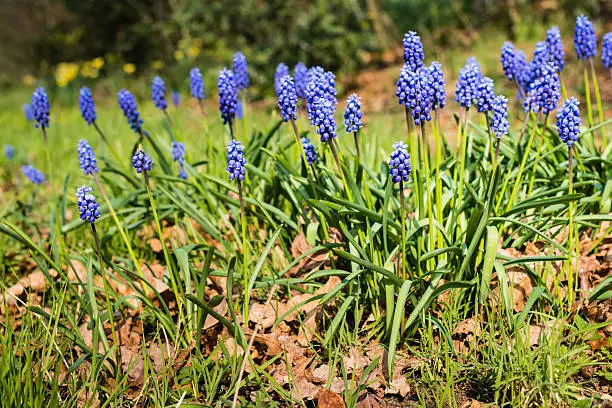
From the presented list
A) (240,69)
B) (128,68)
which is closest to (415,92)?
(240,69)

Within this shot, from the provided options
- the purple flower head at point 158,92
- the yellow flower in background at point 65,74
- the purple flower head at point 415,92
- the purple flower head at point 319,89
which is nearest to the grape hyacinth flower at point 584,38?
the purple flower head at point 415,92

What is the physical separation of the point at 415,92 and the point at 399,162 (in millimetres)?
294

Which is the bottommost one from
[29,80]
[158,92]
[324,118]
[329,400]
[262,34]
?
[329,400]

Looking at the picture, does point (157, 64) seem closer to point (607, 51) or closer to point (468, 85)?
point (607, 51)

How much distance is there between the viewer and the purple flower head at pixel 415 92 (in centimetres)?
239

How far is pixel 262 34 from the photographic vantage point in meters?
9.80

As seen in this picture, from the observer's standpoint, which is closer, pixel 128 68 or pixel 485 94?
pixel 485 94

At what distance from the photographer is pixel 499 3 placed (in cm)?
994

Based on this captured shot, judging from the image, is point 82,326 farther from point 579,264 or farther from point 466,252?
point 579,264

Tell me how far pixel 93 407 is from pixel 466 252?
1696 millimetres

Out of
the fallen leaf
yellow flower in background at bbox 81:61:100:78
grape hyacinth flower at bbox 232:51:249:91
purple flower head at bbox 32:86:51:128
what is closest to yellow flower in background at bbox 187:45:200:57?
yellow flower in background at bbox 81:61:100:78

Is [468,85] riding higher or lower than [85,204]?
higher

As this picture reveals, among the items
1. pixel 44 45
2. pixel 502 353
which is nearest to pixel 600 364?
pixel 502 353

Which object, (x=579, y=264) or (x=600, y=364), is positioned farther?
(x=579, y=264)
